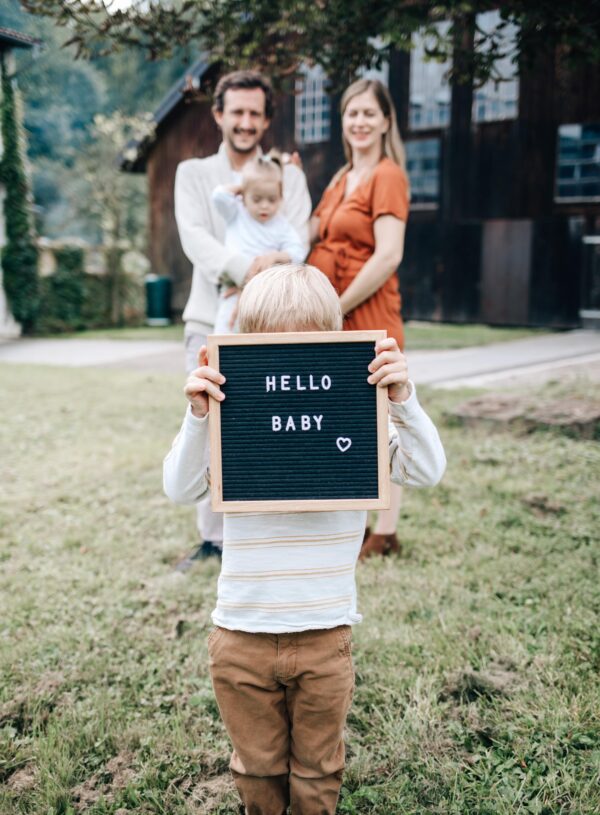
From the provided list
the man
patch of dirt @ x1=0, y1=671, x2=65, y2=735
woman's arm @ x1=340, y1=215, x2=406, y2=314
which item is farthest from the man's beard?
patch of dirt @ x1=0, y1=671, x2=65, y2=735

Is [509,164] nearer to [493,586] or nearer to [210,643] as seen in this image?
[493,586]

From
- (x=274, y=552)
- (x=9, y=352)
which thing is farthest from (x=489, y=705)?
(x=9, y=352)

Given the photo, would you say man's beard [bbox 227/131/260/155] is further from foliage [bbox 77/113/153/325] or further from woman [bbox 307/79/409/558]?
foliage [bbox 77/113/153/325]

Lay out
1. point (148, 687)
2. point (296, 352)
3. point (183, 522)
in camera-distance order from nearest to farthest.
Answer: point (296, 352)
point (148, 687)
point (183, 522)

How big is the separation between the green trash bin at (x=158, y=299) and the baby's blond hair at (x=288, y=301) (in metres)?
19.9

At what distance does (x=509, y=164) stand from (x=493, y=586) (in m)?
15.7

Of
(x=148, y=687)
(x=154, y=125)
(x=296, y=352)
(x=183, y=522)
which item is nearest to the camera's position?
(x=296, y=352)

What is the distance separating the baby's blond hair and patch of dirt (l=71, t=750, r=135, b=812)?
1426 millimetres

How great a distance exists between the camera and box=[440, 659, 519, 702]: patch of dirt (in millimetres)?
2711

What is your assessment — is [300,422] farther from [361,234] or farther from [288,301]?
[361,234]

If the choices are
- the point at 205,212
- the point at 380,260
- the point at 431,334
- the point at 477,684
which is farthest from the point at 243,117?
the point at 431,334

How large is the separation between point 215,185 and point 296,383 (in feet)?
7.13

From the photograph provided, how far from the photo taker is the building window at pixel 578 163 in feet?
54.1

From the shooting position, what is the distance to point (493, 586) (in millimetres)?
3559
